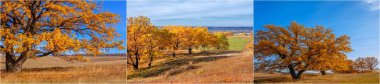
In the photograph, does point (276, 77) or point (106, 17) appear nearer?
point (106, 17)

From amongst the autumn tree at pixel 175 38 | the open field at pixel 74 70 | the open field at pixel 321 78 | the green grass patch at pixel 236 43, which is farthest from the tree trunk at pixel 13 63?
the open field at pixel 321 78

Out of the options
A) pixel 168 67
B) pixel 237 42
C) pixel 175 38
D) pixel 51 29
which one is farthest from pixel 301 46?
pixel 51 29

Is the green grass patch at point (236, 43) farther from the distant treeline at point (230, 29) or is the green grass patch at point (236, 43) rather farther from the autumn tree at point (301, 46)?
the autumn tree at point (301, 46)

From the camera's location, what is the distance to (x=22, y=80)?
65.6 ft

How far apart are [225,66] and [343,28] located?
3.78 m

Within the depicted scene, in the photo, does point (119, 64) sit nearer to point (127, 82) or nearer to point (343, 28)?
point (127, 82)

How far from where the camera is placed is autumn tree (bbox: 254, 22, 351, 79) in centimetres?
2242

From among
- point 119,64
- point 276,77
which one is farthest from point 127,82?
point 276,77

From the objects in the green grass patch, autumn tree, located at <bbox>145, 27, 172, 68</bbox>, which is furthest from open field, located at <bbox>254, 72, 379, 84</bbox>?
autumn tree, located at <bbox>145, 27, 172, 68</bbox>

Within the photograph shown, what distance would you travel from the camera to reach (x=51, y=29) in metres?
20.4

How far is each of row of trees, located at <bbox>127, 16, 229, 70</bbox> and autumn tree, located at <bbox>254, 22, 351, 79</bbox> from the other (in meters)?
1.28

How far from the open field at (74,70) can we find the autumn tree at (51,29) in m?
0.29

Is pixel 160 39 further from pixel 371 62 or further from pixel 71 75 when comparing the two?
pixel 371 62

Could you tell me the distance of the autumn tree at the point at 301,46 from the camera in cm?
2242
